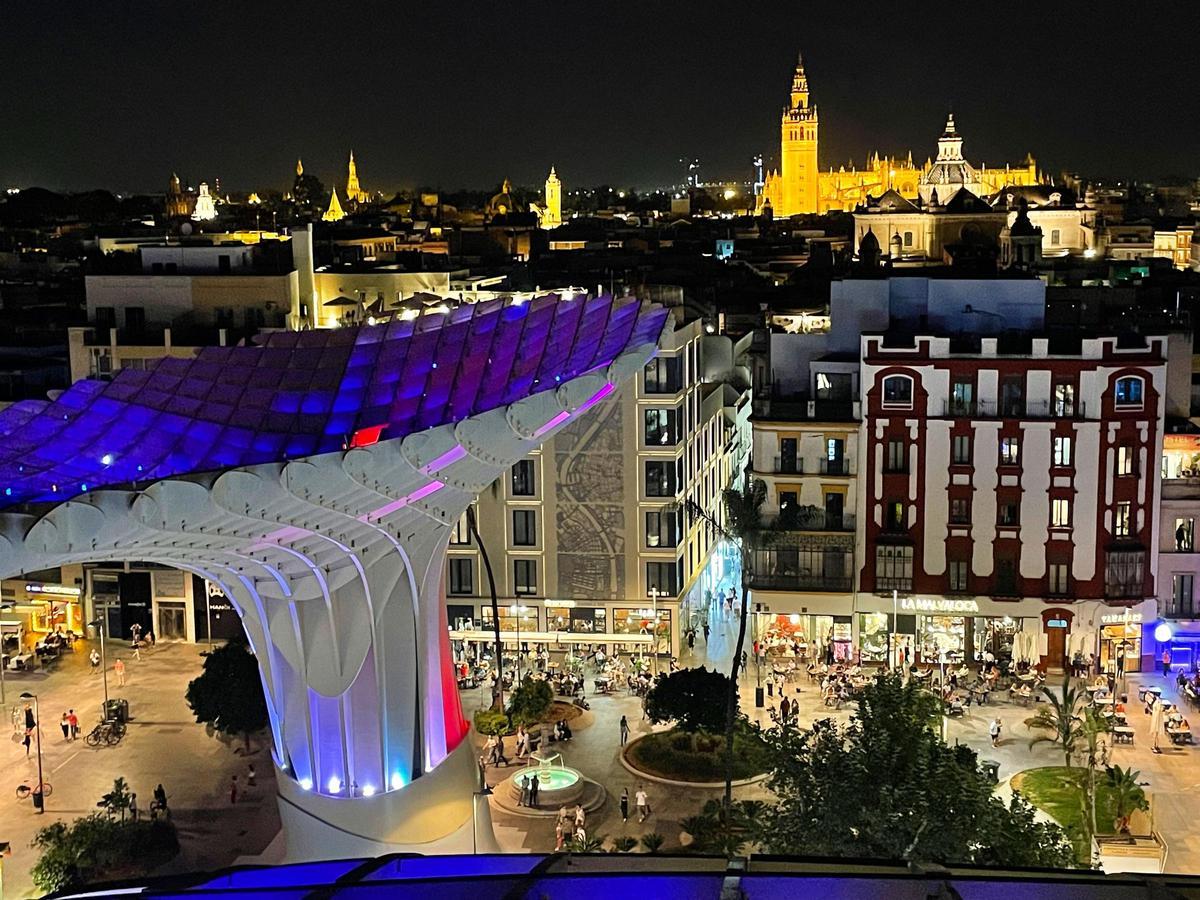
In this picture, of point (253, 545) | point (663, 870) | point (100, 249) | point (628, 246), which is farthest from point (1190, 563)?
point (628, 246)

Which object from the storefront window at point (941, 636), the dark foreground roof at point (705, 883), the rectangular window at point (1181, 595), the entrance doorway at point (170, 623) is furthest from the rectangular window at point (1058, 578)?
the dark foreground roof at point (705, 883)

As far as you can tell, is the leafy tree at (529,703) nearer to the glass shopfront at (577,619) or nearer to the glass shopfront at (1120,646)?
the glass shopfront at (577,619)

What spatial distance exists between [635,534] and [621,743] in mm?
8800

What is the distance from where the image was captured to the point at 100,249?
238ft

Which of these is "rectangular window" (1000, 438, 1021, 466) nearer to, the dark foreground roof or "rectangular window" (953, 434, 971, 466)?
"rectangular window" (953, 434, 971, 466)

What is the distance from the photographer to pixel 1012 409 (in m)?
45.3

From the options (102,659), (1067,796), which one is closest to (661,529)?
(1067,796)

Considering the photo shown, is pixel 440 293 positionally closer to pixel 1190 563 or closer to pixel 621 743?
pixel 621 743

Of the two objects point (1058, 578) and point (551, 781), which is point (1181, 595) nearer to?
point (1058, 578)

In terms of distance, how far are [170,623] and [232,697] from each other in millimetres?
12628

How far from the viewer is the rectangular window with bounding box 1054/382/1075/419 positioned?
148ft

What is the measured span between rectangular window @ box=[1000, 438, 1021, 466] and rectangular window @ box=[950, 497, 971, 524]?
156cm

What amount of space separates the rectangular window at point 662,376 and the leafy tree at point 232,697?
14722 millimetres

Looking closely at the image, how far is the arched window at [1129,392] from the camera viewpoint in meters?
44.7
